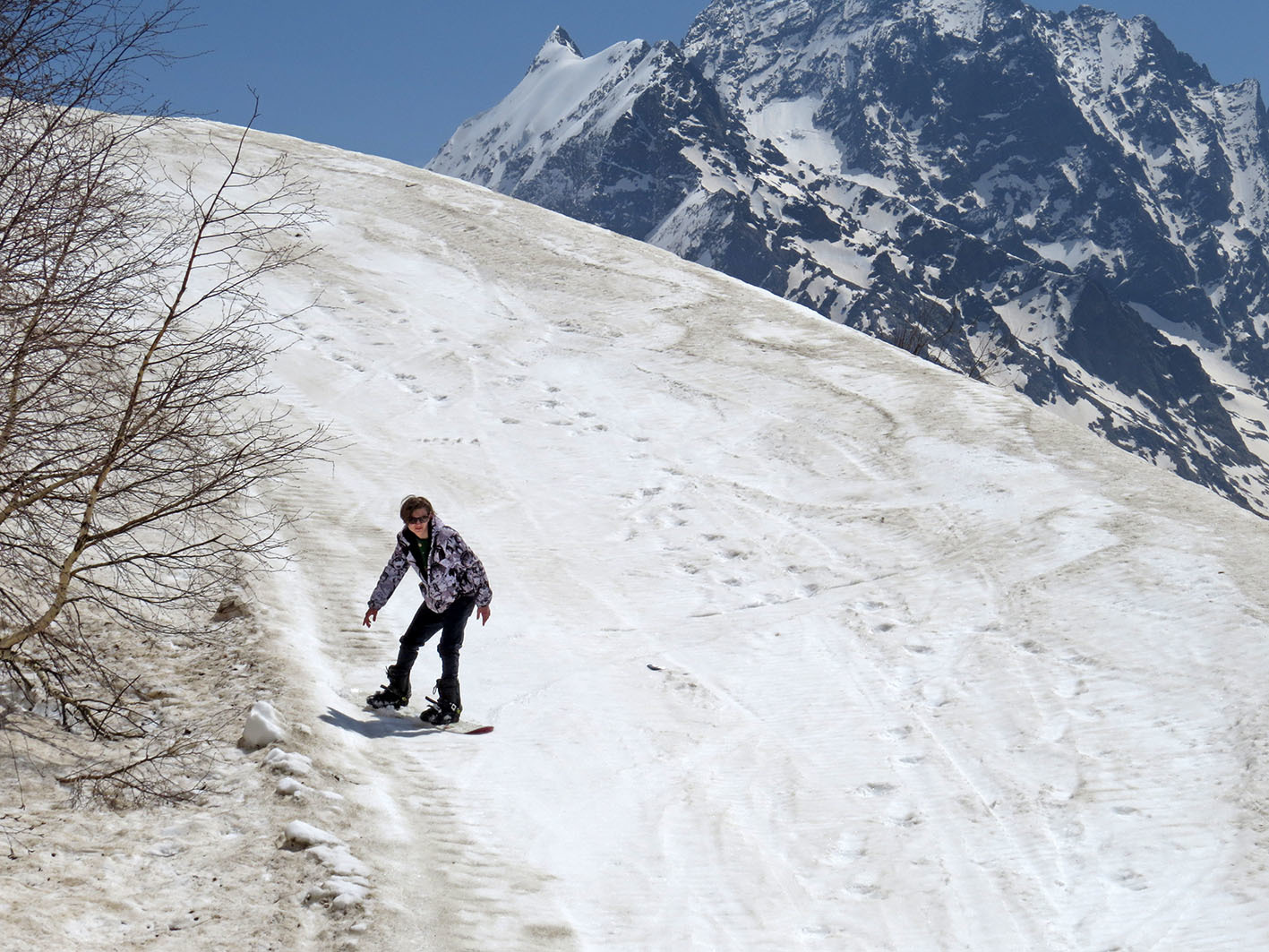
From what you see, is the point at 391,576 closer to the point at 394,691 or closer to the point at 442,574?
the point at 442,574

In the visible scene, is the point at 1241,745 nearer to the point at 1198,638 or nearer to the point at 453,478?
the point at 1198,638

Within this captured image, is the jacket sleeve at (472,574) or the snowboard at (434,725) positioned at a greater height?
the jacket sleeve at (472,574)

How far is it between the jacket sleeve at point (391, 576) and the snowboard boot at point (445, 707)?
70cm

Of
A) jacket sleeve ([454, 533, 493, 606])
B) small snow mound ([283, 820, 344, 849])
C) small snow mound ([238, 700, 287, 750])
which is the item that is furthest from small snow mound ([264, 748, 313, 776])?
jacket sleeve ([454, 533, 493, 606])

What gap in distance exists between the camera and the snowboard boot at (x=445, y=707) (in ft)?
25.8

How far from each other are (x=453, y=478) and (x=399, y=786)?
847 cm

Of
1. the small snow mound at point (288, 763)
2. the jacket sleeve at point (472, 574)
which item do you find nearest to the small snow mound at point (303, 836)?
the small snow mound at point (288, 763)

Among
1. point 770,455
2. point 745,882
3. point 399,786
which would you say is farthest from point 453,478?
point 745,882

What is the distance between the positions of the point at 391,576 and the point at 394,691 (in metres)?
0.78

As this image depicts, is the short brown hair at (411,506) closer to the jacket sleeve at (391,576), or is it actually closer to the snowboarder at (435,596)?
the snowboarder at (435,596)

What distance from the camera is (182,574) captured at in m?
10.1

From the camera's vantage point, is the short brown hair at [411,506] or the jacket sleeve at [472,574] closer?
Result: the short brown hair at [411,506]

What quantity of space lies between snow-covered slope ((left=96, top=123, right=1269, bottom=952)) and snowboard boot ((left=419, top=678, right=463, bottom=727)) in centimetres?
20

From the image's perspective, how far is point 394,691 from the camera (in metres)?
7.89
